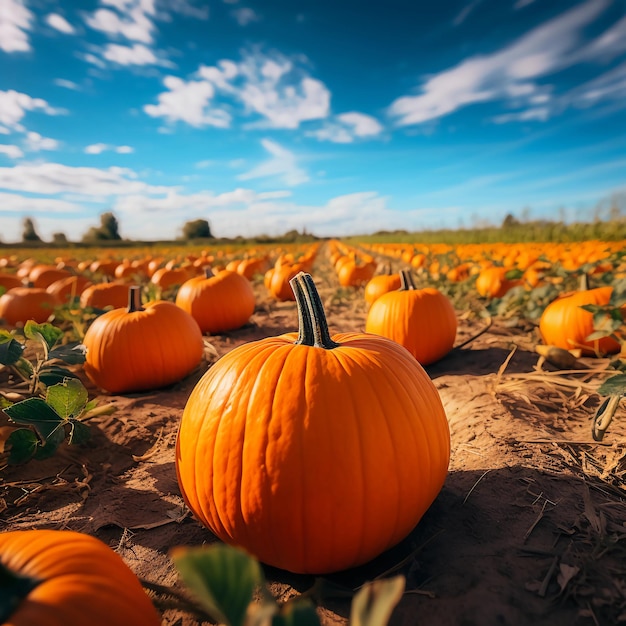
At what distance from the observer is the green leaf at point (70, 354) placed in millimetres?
2447

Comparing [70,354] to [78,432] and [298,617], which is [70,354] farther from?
[298,617]

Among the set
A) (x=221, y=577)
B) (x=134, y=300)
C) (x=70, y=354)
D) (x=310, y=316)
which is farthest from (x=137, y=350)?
(x=221, y=577)

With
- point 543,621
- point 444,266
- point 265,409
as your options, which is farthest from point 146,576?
point 444,266

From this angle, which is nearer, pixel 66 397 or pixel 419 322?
pixel 66 397

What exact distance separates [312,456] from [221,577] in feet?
2.55

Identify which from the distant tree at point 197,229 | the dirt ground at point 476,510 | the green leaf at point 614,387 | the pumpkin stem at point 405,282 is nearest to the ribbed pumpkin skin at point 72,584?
the dirt ground at point 476,510

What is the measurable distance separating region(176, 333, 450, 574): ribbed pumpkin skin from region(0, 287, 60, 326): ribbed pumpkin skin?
17.4 ft

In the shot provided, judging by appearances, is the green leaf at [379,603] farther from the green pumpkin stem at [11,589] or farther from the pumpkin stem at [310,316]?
the pumpkin stem at [310,316]

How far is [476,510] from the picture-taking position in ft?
5.59

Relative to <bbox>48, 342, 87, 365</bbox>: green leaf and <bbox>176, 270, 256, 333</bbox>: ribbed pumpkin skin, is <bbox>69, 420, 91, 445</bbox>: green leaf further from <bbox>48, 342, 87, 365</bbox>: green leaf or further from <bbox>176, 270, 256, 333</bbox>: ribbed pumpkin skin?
<bbox>176, 270, 256, 333</bbox>: ribbed pumpkin skin

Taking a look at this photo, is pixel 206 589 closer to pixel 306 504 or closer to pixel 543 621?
pixel 306 504

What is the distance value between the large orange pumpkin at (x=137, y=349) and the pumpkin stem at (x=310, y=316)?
2.23 m

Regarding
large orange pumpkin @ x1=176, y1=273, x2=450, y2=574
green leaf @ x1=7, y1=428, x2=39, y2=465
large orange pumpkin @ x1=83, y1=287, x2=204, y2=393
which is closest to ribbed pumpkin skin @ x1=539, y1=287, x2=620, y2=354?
large orange pumpkin @ x1=176, y1=273, x2=450, y2=574

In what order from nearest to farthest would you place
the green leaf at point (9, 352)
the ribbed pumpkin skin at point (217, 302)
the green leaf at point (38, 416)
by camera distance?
the green leaf at point (38, 416)
the green leaf at point (9, 352)
the ribbed pumpkin skin at point (217, 302)
